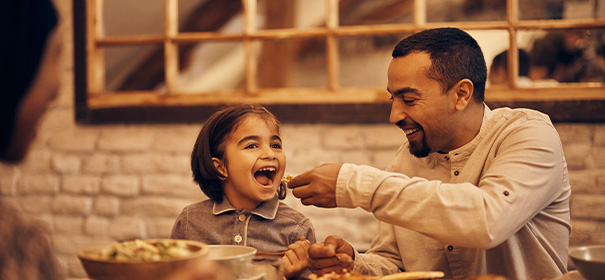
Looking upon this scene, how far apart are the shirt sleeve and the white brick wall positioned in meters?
1.74

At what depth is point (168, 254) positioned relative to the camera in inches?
43.7

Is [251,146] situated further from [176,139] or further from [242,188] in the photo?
[176,139]

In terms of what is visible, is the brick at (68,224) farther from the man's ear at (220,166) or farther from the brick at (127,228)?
the man's ear at (220,166)

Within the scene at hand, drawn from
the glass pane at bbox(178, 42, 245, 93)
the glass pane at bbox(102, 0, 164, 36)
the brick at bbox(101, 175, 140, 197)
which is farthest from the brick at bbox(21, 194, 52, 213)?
the glass pane at bbox(178, 42, 245, 93)

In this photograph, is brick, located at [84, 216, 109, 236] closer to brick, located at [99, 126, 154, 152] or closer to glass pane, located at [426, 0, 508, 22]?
brick, located at [99, 126, 154, 152]

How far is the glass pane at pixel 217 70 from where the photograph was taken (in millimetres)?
7648

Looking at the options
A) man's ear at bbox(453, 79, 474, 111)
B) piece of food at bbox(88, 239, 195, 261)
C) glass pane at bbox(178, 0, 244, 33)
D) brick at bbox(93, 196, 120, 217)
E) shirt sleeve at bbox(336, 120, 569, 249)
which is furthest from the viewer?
glass pane at bbox(178, 0, 244, 33)

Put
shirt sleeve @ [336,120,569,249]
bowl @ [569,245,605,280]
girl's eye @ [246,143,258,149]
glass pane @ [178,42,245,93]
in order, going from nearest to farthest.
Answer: bowl @ [569,245,605,280]
shirt sleeve @ [336,120,569,249]
girl's eye @ [246,143,258,149]
glass pane @ [178,42,245,93]

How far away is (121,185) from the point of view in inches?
147

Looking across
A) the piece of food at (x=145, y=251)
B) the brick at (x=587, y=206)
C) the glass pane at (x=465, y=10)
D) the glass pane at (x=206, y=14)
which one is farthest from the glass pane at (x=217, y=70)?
the piece of food at (x=145, y=251)

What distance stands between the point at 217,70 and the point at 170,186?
4499 mm

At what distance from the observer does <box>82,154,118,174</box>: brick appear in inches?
148

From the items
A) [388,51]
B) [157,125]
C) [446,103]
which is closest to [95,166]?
[157,125]

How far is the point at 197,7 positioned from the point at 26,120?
4059 mm
